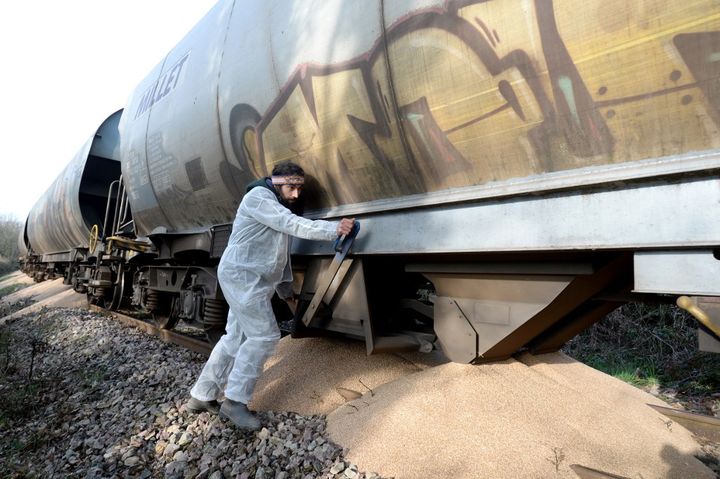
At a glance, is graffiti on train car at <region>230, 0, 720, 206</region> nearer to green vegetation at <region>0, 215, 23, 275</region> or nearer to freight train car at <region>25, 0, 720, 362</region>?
freight train car at <region>25, 0, 720, 362</region>

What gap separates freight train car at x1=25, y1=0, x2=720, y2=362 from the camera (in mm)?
1622

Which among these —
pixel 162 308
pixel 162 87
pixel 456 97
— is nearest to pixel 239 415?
pixel 456 97

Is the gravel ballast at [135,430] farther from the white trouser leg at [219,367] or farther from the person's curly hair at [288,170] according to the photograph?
the person's curly hair at [288,170]

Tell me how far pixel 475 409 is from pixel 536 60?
187cm

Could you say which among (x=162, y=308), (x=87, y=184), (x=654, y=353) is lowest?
(x=654, y=353)

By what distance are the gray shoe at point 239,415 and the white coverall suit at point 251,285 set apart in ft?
0.16

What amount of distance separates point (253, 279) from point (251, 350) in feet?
1.63

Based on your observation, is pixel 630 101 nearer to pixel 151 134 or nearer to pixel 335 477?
→ pixel 335 477

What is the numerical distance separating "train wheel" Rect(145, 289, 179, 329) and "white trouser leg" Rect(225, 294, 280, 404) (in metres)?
3.77

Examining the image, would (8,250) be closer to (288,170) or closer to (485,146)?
(288,170)

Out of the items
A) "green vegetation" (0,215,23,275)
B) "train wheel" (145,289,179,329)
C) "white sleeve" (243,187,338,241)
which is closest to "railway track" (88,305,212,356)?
"train wheel" (145,289,179,329)

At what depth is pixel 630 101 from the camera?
66.8 inches

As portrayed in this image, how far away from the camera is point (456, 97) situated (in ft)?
7.15

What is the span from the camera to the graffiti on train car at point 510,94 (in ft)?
5.20
